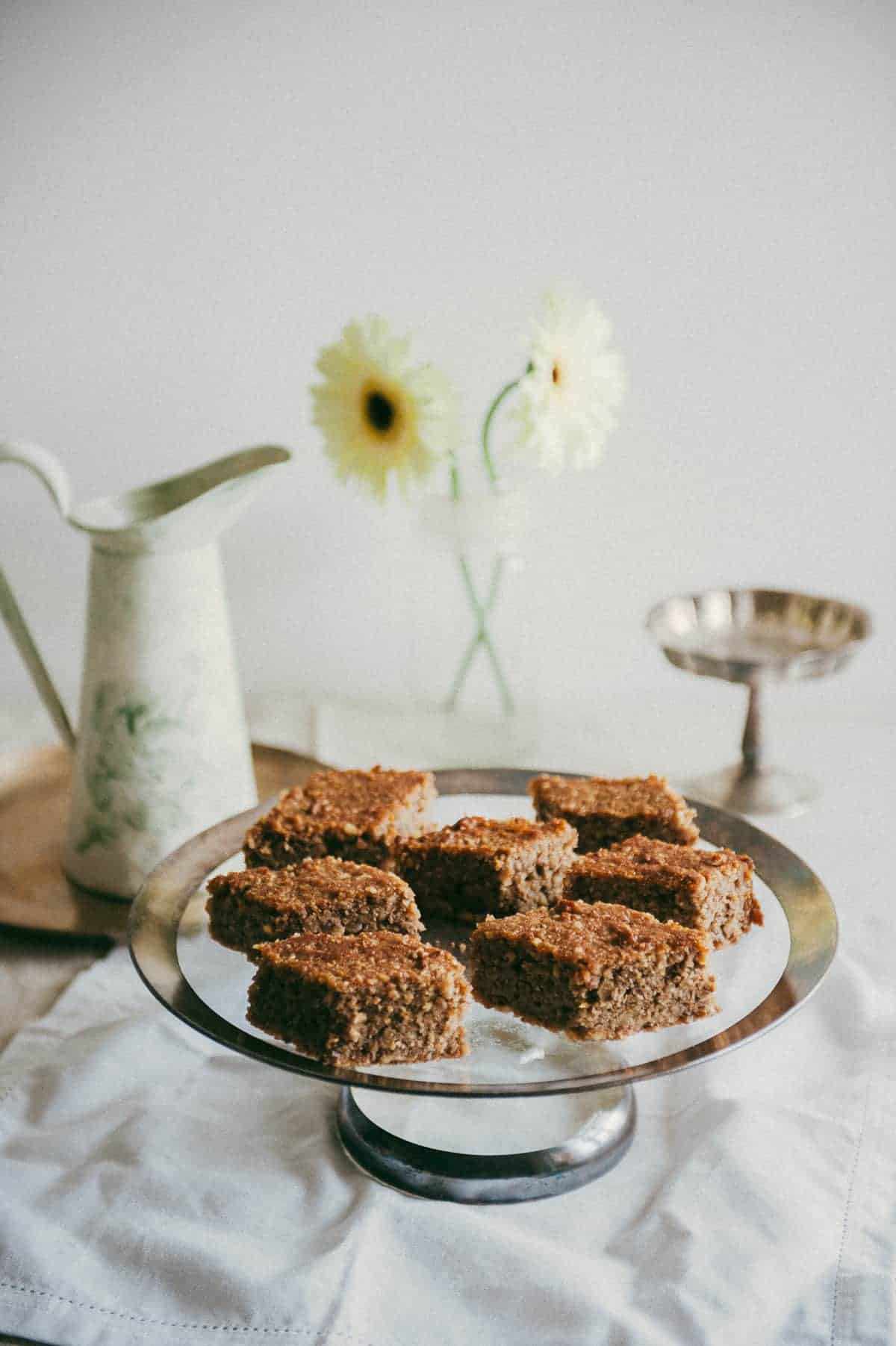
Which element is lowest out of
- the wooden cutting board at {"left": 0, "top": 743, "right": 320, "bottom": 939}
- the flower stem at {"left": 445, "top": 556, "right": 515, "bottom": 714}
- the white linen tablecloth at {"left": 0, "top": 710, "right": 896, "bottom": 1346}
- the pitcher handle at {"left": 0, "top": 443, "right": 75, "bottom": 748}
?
the white linen tablecloth at {"left": 0, "top": 710, "right": 896, "bottom": 1346}

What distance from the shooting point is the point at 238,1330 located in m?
0.95

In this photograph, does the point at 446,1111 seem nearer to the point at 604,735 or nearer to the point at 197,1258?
the point at 197,1258

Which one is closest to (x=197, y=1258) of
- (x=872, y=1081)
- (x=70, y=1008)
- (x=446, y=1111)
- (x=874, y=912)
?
(x=446, y=1111)

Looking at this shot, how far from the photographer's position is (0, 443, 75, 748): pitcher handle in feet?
4.61

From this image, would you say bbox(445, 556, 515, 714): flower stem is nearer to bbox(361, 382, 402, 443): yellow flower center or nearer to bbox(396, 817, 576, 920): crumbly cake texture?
bbox(361, 382, 402, 443): yellow flower center

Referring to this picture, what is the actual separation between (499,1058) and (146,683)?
1.98 feet

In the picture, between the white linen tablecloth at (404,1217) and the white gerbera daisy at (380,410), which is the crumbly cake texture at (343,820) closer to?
the white linen tablecloth at (404,1217)

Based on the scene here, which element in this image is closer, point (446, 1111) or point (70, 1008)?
point (446, 1111)

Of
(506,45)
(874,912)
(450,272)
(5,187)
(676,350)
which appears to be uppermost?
(506,45)

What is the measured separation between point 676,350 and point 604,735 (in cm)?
56

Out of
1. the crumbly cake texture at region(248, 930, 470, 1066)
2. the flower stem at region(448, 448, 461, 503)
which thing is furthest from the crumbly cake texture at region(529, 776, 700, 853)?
the flower stem at region(448, 448, 461, 503)

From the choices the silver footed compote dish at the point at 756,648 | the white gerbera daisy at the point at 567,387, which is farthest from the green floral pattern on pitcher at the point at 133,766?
the silver footed compote dish at the point at 756,648

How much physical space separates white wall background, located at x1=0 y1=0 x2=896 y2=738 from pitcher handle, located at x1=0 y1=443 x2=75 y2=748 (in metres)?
0.53

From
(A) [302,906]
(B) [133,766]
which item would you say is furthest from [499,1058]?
(B) [133,766]
